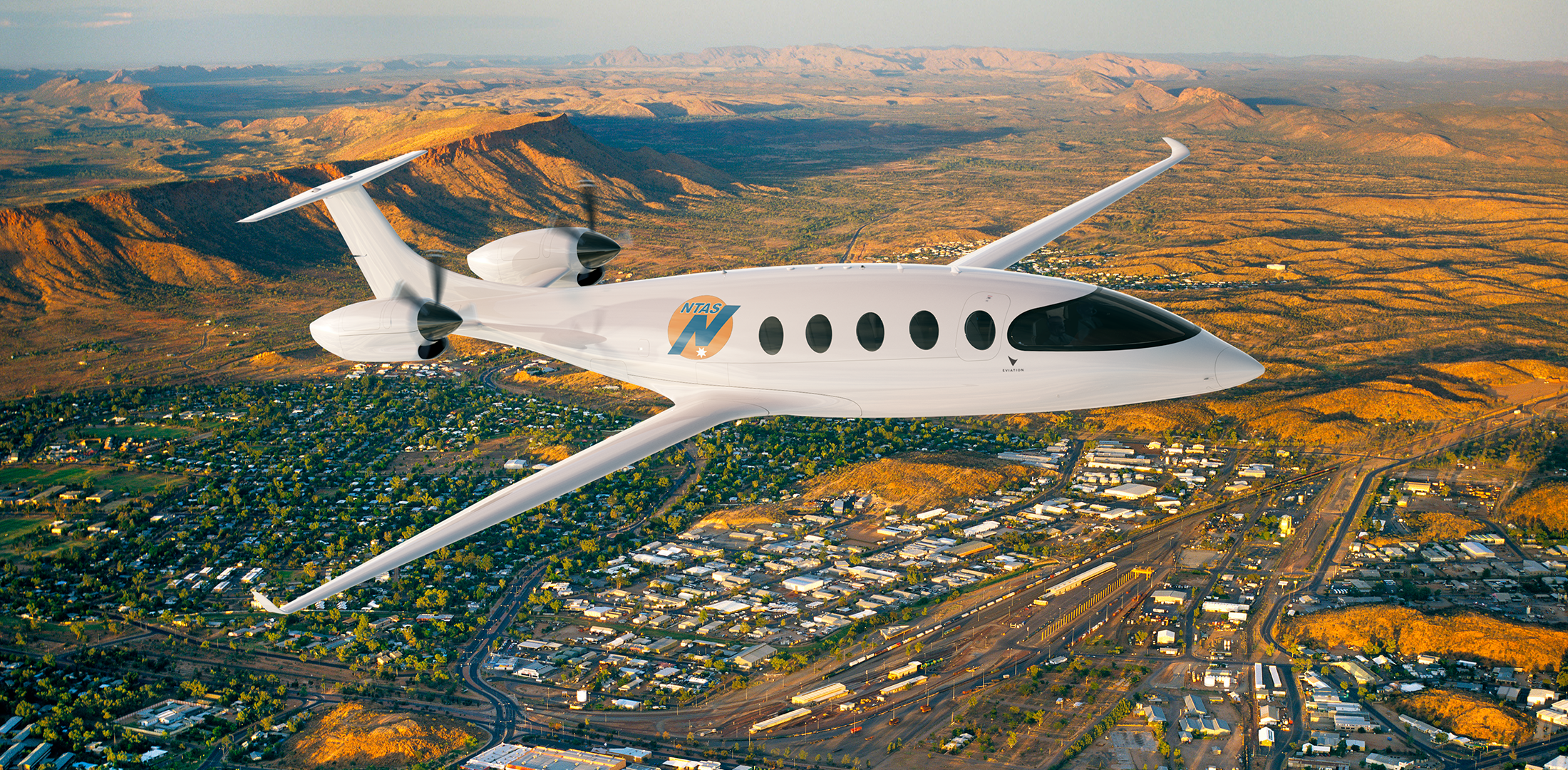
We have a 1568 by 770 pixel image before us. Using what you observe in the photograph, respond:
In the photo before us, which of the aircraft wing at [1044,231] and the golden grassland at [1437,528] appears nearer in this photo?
the aircraft wing at [1044,231]

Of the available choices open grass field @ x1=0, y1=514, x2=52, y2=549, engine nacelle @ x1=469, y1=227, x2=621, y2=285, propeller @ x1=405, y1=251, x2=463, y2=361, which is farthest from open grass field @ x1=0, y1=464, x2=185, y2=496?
propeller @ x1=405, y1=251, x2=463, y2=361

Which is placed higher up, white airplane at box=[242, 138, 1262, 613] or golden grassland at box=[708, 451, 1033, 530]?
white airplane at box=[242, 138, 1262, 613]

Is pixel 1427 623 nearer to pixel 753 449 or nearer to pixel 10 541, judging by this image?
pixel 753 449

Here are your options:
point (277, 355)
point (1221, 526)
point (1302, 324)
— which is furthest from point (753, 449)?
point (1302, 324)

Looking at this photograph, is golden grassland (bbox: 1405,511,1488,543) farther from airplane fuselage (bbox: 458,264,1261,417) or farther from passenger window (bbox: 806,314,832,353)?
passenger window (bbox: 806,314,832,353)

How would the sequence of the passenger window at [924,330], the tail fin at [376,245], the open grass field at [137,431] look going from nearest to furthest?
the passenger window at [924,330], the tail fin at [376,245], the open grass field at [137,431]

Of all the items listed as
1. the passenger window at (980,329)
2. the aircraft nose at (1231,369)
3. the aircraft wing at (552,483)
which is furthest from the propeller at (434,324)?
the aircraft nose at (1231,369)

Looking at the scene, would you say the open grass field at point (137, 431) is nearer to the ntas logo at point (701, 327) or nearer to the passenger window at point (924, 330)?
the ntas logo at point (701, 327)
